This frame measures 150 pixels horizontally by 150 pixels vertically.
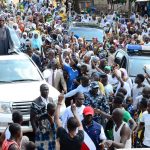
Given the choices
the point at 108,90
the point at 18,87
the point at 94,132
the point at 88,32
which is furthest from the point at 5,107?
the point at 88,32

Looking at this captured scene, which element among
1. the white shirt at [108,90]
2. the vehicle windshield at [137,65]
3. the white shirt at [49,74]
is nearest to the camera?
the white shirt at [108,90]

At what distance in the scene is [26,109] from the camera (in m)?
11.0

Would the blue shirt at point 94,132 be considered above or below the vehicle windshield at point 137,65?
above

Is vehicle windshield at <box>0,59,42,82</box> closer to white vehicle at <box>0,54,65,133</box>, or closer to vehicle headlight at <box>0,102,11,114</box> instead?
white vehicle at <box>0,54,65,133</box>

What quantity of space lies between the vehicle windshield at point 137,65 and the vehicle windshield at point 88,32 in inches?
299

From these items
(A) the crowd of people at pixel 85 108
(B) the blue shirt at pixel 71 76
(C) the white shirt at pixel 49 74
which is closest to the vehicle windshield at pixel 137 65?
(A) the crowd of people at pixel 85 108

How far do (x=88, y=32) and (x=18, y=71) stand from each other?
1035 centimetres

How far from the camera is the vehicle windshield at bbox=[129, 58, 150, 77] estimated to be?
14.3 metres

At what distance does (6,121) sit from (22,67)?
2.20 m

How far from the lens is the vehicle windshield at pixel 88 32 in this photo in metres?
22.3

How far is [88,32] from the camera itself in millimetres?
22578

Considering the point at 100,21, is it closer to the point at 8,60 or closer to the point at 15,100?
the point at 8,60

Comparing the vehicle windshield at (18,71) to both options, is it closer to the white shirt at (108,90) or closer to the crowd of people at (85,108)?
the crowd of people at (85,108)

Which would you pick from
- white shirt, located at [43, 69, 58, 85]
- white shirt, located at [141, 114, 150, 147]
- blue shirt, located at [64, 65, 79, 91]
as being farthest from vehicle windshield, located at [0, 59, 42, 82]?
white shirt, located at [141, 114, 150, 147]
